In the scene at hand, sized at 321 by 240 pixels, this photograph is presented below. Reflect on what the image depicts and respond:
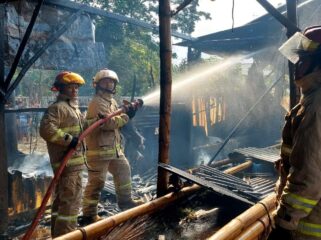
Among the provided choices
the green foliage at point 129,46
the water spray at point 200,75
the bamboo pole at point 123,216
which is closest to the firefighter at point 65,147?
the bamboo pole at point 123,216

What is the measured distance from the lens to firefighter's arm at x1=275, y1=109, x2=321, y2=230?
5.99 ft

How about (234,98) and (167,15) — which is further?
(234,98)

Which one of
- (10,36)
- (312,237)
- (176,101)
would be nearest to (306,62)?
(312,237)

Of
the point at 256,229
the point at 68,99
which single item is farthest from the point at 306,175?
the point at 68,99

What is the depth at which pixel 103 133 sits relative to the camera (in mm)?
4992

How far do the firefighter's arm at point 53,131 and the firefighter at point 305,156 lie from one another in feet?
9.60

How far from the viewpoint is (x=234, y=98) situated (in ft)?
39.6

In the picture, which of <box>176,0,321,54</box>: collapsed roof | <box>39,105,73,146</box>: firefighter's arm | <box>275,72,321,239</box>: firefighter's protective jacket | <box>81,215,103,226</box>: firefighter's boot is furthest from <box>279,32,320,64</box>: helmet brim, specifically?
<box>176,0,321,54</box>: collapsed roof

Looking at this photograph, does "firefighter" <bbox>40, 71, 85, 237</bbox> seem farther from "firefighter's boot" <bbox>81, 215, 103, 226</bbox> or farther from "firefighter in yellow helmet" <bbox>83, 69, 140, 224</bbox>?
"firefighter's boot" <bbox>81, 215, 103, 226</bbox>

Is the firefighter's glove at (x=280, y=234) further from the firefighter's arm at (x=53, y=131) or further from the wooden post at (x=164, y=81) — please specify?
the firefighter's arm at (x=53, y=131)

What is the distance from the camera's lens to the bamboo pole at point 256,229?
2673 mm

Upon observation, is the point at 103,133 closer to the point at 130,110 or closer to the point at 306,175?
the point at 130,110

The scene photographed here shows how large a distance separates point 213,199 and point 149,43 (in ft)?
65.2

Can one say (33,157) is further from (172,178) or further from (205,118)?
(205,118)
